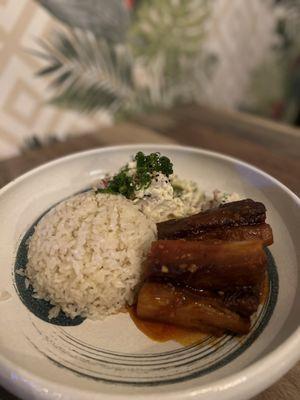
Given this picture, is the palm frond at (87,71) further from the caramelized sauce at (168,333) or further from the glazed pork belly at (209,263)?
the caramelized sauce at (168,333)

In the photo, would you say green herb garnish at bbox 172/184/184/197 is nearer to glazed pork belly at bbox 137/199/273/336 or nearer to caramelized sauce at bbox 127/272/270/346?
glazed pork belly at bbox 137/199/273/336

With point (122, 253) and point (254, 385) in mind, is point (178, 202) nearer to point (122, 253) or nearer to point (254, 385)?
point (122, 253)

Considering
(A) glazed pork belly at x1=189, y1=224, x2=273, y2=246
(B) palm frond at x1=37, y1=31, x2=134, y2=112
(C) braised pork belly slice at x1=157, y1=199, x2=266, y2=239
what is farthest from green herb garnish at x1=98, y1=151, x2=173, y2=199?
(B) palm frond at x1=37, y1=31, x2=134, y2=112

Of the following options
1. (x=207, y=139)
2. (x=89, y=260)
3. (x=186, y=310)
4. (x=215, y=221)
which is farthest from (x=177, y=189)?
(x=207, y=139)

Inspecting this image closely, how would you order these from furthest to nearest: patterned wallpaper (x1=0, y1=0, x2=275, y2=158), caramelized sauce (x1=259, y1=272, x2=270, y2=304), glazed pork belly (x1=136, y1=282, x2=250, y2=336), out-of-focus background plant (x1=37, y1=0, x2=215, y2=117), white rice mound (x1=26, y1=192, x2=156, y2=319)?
out-of-focus background plant (x1=37, y1=0, x2=215, y2=117)
patterned wallpaper (x1=0, y1=0, x2=275, y2=158)
white rice mound (x1=26, y1=192, x2=156, y2=319)
caramelized sauce (x1=259, y1=272, x2=270, y2=304)
glazed pork belly (x1=136, y1=282, x2=250, y2=336)

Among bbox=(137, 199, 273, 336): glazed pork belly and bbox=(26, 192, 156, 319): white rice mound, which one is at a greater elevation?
bbox=(137, 199, 273, 336): glazed pork belly

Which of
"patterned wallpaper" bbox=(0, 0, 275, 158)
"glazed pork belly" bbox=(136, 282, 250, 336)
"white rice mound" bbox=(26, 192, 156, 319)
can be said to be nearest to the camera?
"glazed pork belly" bbox=(136, 282, 250, 336)
